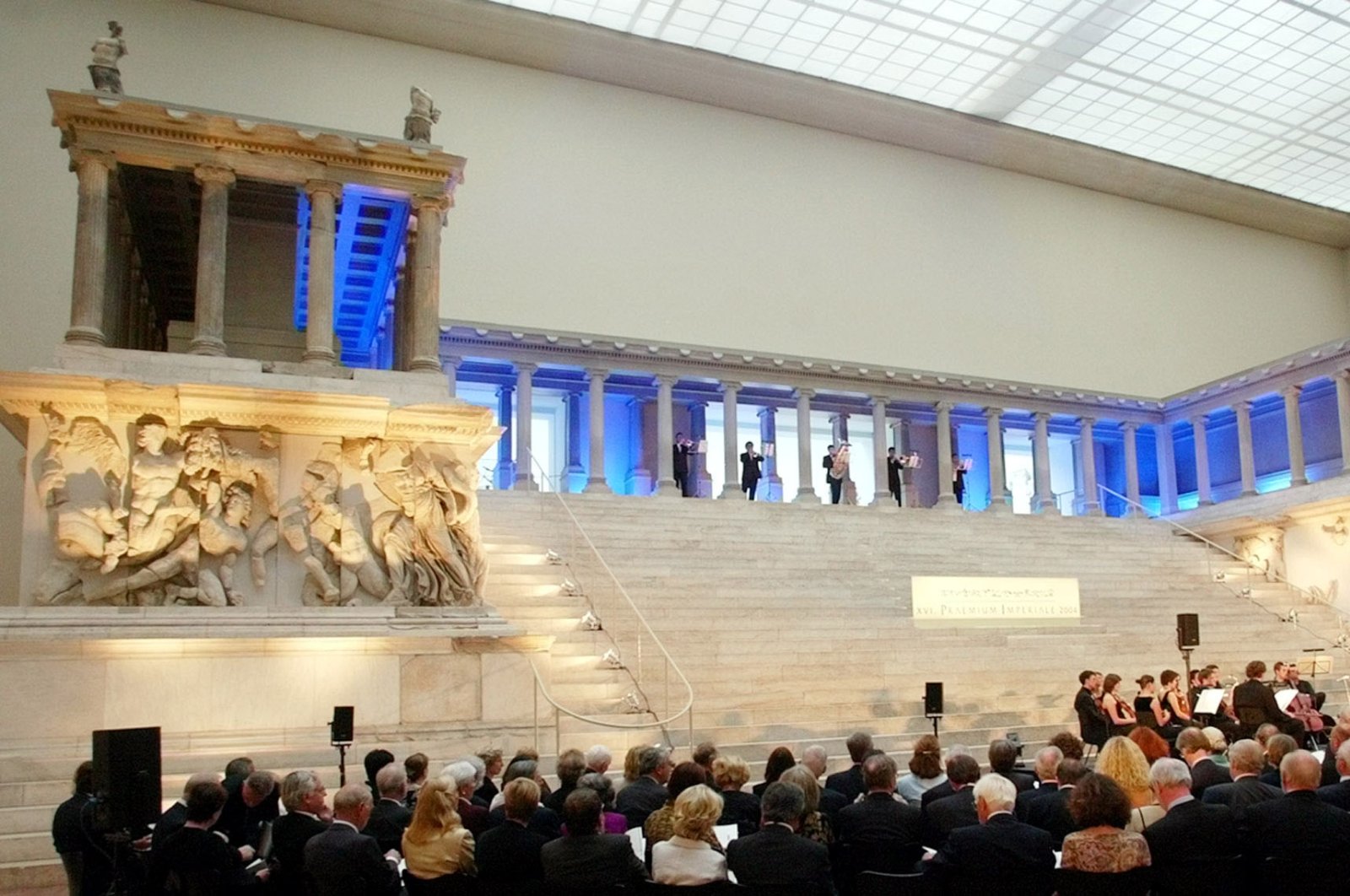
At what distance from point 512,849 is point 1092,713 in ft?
29.0

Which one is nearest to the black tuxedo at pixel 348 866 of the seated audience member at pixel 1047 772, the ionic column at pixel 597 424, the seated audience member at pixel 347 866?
the seated audience member at pixel 347 866

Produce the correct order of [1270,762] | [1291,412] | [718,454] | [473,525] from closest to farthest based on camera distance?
[1270,762] → [473,525] → [1291,412] → [718,454]

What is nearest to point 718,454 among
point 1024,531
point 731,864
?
point 1024,531

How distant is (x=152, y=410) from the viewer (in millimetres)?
12391

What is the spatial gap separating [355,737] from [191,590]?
2.47 metres

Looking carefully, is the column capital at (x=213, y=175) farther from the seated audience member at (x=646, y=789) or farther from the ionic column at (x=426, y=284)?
the seated audience member at (x=646, y=789)

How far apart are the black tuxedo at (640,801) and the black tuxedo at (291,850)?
70.6 inches

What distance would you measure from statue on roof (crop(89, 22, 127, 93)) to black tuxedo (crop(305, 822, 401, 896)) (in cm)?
1086

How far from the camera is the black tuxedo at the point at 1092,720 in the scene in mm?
12695

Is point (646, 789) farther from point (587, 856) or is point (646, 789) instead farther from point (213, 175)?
point (213, 175)

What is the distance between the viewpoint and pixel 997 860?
18.0ft

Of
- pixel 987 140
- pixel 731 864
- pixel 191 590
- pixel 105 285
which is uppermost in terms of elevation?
pixel 987 140

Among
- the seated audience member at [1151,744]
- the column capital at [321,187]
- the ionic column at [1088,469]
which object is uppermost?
the column capital at [321,187]

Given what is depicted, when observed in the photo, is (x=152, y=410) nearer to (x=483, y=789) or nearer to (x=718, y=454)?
(x=483, y=789)
